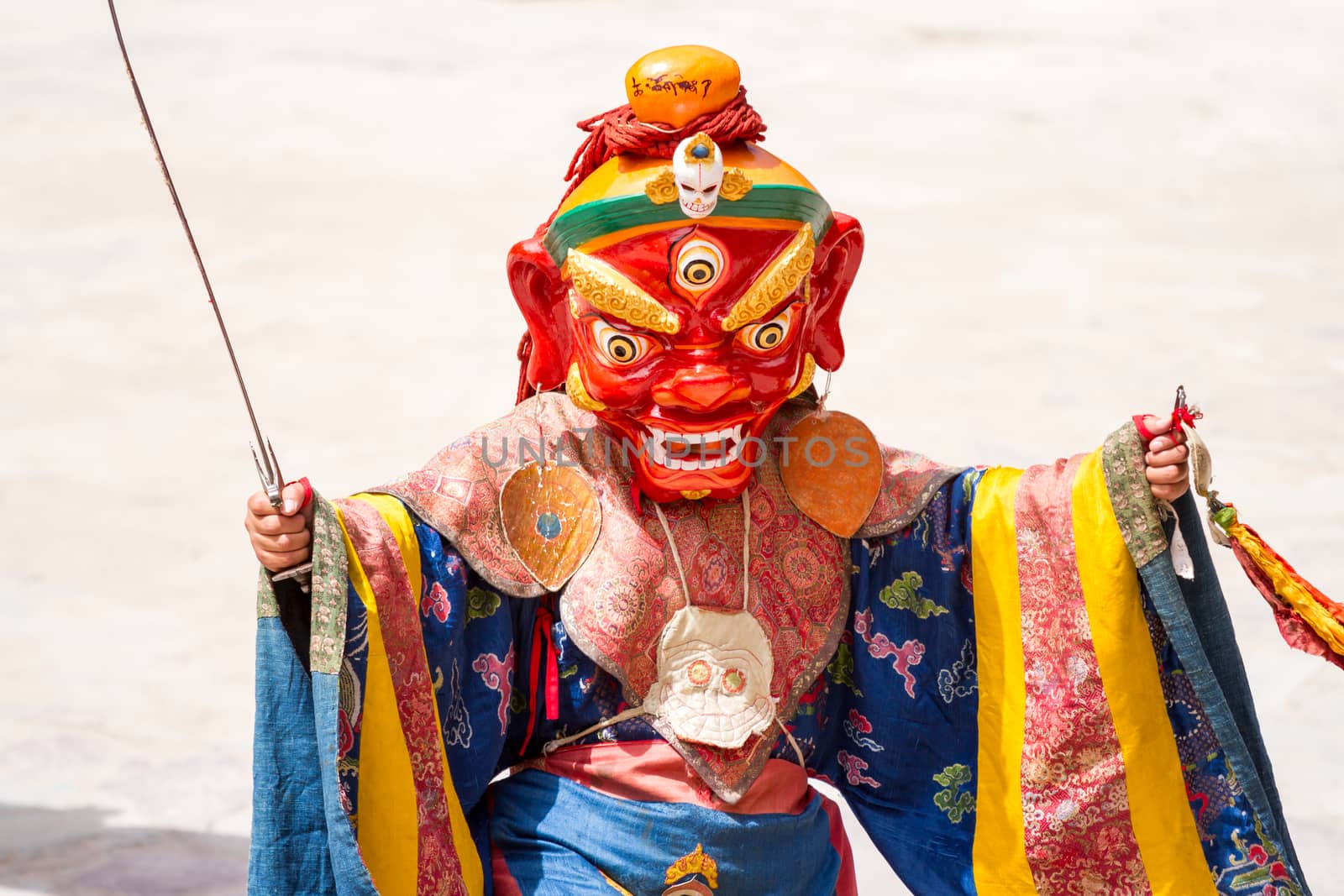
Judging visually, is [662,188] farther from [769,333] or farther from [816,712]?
[816,712]

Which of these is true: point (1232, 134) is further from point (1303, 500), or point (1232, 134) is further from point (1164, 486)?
point (1164, 486)

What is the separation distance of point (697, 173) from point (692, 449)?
365mm

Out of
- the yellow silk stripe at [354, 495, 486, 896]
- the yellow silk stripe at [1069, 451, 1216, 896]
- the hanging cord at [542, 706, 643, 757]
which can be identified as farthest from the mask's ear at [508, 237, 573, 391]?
the yellow silk stripe at [1069, 451, 1216, 896]

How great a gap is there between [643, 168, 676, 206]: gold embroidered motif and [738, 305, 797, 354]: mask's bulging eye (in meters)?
0.19

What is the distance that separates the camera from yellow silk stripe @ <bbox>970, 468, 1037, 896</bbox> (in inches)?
103

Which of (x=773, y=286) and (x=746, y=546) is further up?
(x=773, y=286)

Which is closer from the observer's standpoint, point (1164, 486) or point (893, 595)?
point (1164, 486)

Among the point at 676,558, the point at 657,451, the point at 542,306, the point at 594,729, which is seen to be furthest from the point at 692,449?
the point at 594,729

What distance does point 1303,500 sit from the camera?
205 inches

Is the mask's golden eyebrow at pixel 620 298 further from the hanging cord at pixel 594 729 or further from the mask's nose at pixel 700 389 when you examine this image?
the hanging cord at pixel 594 729

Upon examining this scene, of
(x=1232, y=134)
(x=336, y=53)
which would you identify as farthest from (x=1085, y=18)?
(x=336, y=53)

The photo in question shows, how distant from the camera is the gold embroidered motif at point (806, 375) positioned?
253cm

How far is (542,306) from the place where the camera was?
2.58 m

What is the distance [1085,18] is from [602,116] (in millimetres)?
6542
